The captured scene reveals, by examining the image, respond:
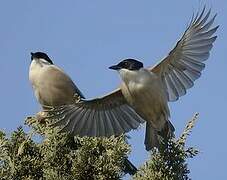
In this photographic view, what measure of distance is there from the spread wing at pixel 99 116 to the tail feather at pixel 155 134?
0.32m

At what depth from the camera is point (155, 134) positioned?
6258mm

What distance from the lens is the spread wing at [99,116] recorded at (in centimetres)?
645

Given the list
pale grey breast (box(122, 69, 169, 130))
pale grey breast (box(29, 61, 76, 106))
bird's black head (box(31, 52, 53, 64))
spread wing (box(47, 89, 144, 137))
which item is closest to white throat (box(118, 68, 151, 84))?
pale grey breast (box(122, 69, 169, 130))

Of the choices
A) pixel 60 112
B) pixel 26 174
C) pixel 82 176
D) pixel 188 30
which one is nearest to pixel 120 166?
pixel 82 176

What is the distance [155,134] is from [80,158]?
3.02 ft

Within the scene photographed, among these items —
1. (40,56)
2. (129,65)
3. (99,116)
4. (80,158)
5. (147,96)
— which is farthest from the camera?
(40,56)

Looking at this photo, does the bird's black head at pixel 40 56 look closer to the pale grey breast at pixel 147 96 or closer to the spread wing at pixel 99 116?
the spread wing at pixel 99 116

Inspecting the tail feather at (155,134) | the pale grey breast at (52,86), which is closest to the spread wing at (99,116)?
the tail feather at (155,134)

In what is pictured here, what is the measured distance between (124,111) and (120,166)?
139 cm

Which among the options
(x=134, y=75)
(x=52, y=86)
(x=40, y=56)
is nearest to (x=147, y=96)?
(x=134, y=75)

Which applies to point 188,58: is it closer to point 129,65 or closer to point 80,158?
point 129,65

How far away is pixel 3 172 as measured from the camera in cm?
554

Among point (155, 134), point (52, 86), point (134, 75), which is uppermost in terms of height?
point (134, 75)

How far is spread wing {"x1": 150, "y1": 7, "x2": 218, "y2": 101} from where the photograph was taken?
652cm
